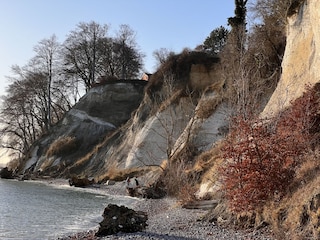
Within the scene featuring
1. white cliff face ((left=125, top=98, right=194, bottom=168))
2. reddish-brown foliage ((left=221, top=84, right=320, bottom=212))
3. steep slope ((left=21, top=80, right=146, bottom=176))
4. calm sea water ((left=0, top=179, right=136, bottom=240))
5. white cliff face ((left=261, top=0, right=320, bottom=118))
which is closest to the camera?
reddish-brown foliage ((left=221, top=84, right=320, bottom=212))

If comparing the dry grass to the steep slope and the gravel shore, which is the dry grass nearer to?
the steep slope

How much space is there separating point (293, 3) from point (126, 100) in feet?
116

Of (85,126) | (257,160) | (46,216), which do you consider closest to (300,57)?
(257,160)

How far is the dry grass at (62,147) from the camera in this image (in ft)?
164

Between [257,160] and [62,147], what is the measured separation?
41.7 m

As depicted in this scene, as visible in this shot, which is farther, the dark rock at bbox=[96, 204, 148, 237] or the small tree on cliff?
the small tree on cliff

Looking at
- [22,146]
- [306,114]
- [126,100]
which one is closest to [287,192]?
[306,114]

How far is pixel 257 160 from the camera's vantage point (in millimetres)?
11289

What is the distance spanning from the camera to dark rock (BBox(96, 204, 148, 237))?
37.4ft

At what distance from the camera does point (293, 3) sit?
2252 cm

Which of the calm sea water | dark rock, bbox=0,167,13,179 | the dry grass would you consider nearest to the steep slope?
the dry grass

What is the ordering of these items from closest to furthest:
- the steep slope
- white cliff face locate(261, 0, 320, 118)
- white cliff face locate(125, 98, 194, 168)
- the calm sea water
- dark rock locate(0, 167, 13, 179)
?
1. the calm sea water
2. white cliff face locate(261, 0, 320, 118)
3. white cliff face locate(125, 98, 194, 168)
4. dark rock locate(0, 167, 13, 179)
5. the steep slope

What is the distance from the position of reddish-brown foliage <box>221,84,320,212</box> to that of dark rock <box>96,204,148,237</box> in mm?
2711

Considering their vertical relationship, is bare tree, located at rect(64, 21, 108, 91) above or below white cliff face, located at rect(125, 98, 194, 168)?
above
